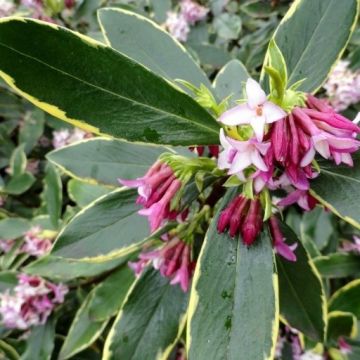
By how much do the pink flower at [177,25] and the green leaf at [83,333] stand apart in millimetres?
778

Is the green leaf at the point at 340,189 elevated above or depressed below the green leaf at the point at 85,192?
above

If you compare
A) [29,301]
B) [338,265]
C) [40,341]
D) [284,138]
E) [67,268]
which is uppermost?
[284,138]

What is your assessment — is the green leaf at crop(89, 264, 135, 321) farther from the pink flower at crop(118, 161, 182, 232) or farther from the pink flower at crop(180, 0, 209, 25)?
the pink flower at crop(180, 0, 209, 25)

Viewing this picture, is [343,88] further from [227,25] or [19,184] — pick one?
[19,184]

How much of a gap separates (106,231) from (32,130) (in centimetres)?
84

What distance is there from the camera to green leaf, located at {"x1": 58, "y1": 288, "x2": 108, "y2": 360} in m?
1.05

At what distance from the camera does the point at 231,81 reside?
0.89 metres

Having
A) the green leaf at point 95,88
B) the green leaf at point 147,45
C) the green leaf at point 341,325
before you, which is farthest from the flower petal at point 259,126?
the green leaf at point 341,325

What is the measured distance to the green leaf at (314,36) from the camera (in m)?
→ 0.65

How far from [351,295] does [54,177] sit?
0.76 meters

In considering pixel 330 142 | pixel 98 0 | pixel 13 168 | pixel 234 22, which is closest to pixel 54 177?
pixel 13 168

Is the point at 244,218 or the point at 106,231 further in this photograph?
the point at 106,231

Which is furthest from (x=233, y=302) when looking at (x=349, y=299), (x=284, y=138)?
(x=349, y=299)

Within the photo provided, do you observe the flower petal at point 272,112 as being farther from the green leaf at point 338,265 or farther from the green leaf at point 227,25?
the green leaf at point 227,25
